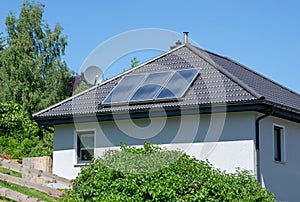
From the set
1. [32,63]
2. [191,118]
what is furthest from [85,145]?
[32,63]


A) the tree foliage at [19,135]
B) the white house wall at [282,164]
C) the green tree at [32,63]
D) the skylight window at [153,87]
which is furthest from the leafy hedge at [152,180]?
the green tree at [32,63]

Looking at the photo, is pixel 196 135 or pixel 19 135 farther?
pixel 19 135

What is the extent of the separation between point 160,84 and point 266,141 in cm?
413

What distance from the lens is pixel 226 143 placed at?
19859mm

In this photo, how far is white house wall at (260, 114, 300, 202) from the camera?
20.2 meters

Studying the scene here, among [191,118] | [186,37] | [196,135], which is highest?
[186,37]

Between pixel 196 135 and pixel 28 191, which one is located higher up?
pixel 196 135

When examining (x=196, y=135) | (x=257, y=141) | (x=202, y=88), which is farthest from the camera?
(x=202, y=88)

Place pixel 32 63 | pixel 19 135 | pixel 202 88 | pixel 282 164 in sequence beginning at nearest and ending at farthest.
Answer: pixel 202 88 < pixel 282 164 < pixel 19 135 < pixel 32 63

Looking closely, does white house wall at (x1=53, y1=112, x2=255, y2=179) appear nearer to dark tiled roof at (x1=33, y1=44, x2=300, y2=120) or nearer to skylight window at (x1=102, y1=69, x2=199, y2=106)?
dark tiled roof at (x1=33, y1=44, x2=300, y2=120)

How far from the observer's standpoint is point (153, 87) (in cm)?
2159

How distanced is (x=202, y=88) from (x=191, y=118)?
123cm

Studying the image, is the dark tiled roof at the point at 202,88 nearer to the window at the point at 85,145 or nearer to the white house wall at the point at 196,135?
the white house wall at the point at 196,135

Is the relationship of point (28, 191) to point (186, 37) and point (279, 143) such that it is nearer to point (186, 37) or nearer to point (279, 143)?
point (279, 143)
